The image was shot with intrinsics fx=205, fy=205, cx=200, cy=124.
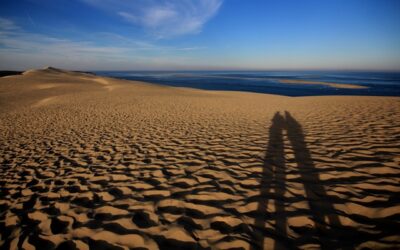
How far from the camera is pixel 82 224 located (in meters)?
3.07

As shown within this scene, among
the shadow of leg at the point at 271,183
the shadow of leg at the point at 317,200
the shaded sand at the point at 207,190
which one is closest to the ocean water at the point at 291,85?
the shadow of leg at the point at 271,183

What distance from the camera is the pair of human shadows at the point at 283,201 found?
2604mm

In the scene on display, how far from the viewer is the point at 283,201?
131 inches

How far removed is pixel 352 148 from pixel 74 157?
7.50 meters

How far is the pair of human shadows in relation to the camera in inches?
103

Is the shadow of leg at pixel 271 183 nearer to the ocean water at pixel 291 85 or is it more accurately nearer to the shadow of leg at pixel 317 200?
the shadow of leg at pixel 317 200

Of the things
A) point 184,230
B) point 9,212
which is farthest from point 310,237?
point 9,212

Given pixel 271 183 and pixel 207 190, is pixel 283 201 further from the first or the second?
pixel 207 190

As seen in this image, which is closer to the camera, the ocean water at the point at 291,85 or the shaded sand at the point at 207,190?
the shaded sand at the point at 207,190

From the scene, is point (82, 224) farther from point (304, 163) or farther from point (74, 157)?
point (304, 163)

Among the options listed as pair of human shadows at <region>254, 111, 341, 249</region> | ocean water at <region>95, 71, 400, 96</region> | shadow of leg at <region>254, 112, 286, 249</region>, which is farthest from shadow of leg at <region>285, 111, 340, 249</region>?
ocean water at <region>95, 71, 400, 96</region>

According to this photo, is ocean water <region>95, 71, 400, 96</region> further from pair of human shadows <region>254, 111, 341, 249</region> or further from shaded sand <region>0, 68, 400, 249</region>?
pair of human shadows <region>254, 111, 341, 249</region>

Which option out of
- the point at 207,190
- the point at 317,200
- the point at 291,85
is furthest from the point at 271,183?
the point at 291,85

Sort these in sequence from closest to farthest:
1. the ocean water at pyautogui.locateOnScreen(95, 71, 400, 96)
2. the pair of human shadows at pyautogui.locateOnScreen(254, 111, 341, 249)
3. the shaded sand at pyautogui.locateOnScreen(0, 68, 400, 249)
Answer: the pair of human shadows at pyautogui.locateOnScreen(254, 111, 341, 249), the shaded sand at pyautogui.locateOnScreen(0, 68, 400, 249), the ocean water at pyautogui.locateOnScreen(95, 71, 400, 96)
